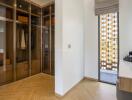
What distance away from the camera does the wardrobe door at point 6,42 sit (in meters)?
3.25

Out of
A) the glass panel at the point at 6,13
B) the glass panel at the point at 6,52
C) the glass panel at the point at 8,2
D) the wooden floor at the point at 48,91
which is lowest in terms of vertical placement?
the wooden floor at the point at 48,91

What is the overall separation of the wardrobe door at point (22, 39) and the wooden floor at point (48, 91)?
1.57 ft

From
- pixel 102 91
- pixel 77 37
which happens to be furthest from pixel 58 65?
pixel 102 91

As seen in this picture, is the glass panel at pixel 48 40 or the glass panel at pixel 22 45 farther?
the glass panel at pixel 48 40

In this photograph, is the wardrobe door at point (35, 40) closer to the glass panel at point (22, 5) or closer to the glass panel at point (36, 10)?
the glass panel at point (36, 10)

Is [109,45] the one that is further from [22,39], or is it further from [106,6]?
[22,39]

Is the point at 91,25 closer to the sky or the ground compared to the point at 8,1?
closer to the ground

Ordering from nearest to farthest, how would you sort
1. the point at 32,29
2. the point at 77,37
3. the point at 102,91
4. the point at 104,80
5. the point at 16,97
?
the point at 16,97, the point at 102,91, the point at 77,37, the point at 104,80, the point at 32,29

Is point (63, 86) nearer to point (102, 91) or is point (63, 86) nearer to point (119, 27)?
point (102, 91)

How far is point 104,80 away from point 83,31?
1.70m

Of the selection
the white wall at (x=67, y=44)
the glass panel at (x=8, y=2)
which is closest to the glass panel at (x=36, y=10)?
the glass panel at (x=8, y=2)

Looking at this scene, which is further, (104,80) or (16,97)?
(104,80)

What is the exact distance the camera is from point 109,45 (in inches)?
137

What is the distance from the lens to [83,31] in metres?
3.71
